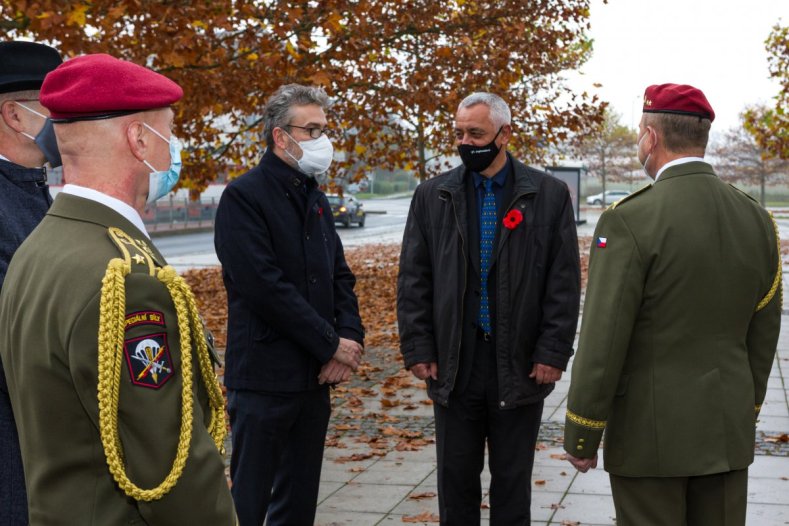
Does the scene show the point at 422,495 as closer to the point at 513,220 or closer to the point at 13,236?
the point at 513,220

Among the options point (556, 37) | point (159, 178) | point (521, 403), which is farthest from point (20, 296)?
point (556, 37)

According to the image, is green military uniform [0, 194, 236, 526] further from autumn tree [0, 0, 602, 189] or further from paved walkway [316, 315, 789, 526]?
autumn tree [0, 0, 602, 189]

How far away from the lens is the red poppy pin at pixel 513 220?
4.41 meters

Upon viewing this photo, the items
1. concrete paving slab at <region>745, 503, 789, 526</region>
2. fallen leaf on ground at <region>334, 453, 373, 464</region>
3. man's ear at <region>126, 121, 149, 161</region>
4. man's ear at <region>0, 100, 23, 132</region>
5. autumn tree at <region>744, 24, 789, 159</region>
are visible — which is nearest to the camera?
man's ear at <region>126, 121, 149, 161</region>

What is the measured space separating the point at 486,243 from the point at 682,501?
1531 mm

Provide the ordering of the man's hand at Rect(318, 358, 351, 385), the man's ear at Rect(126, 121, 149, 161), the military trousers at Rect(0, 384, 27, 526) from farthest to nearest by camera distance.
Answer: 1. the man's hand at Rect(318, 358, 351, 385)
2. the military trousers at Rect(0, 384, 27, 526)
3. the man's ear at Rect(126, 121, 149, 161)

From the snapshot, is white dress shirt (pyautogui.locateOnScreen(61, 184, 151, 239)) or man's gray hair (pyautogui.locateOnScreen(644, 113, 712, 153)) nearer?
white dress shirt (pyautogui.locateOnScreen(61, 184, 151, 239))

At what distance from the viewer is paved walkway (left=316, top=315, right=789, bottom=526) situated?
5.60 metres

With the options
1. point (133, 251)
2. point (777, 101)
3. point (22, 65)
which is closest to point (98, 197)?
point (133, 251)

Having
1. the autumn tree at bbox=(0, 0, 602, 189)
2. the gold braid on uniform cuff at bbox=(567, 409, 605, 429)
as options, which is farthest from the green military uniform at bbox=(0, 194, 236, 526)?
the autumn tree at bbox=(0, 0, 602, 189)

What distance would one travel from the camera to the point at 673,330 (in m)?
3.36

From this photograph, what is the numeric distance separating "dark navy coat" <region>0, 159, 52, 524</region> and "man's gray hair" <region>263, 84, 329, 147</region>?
148 cm

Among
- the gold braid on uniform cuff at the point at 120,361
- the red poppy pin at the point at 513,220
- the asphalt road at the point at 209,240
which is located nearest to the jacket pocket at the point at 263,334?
the red poppy pin at the point at 513,220

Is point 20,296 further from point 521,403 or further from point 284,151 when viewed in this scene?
point 521,403
